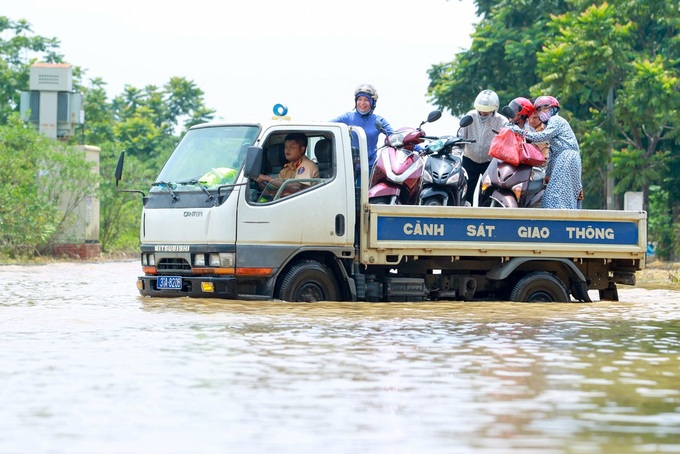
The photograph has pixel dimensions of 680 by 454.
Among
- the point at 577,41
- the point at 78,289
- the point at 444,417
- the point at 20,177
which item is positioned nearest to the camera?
the point at 444,417

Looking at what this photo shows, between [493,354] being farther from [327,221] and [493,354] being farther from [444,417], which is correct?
[327,221]

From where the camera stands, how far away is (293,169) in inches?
587

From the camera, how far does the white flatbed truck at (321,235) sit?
1444 centimetres

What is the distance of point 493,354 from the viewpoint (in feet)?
34.6

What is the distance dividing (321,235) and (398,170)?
1263mm

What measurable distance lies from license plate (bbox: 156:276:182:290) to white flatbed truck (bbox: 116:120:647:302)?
1 centimetres

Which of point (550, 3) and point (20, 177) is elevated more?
point (550, 3)

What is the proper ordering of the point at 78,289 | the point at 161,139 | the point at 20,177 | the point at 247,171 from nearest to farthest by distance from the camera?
1. the point at 247,171
2. the point at 78,289
3. the point at 20,177
4. the point at 161,139

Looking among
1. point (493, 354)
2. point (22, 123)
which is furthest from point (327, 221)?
point (22, 123)

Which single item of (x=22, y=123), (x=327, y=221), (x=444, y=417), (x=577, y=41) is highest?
(x=577, y=41)

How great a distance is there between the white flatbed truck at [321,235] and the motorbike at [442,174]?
64 cm

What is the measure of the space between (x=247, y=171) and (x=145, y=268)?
6.15 ft

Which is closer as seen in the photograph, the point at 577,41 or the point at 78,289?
the point at 78,289

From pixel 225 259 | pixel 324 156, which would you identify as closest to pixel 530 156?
pixel 324 156
